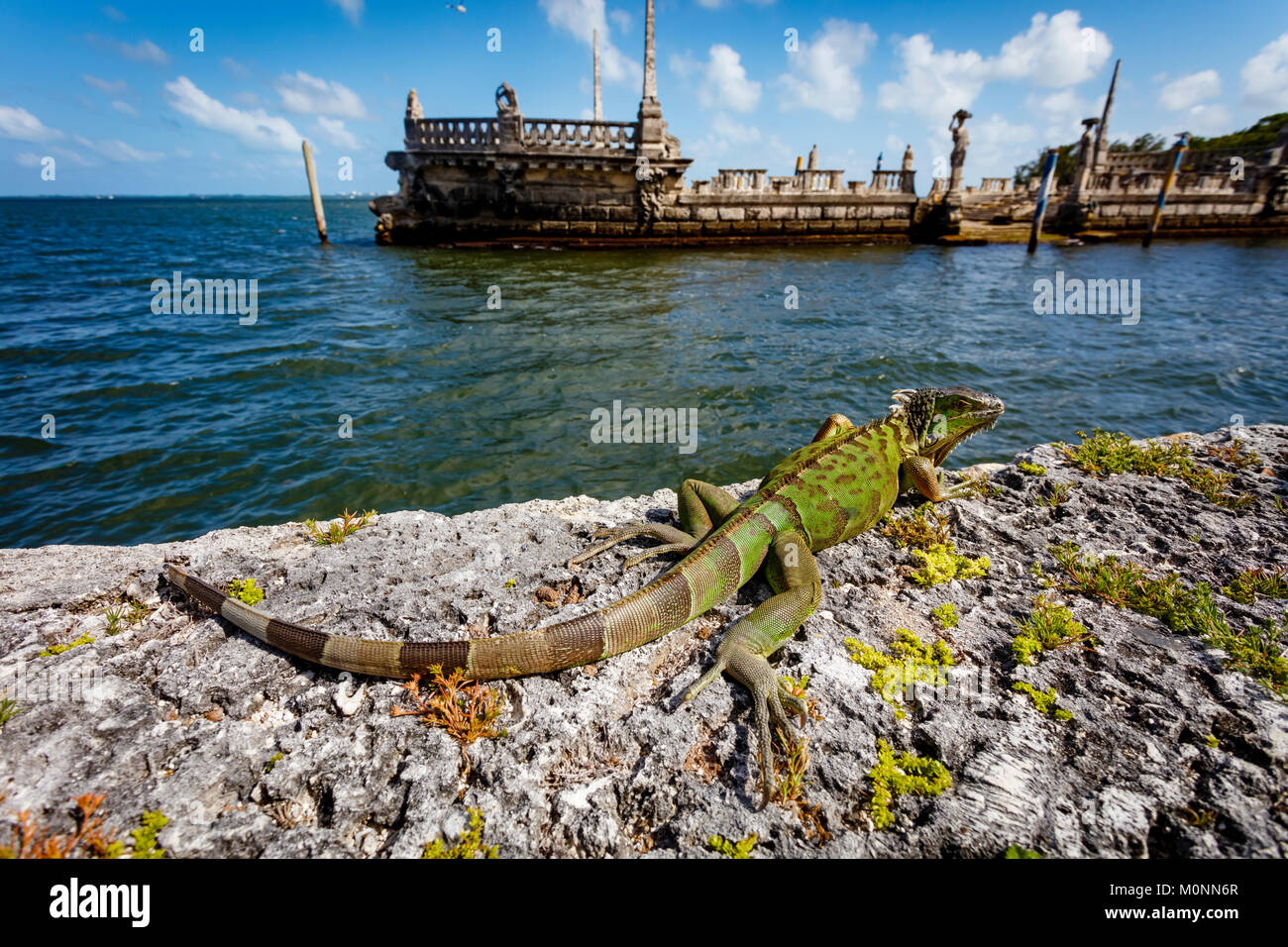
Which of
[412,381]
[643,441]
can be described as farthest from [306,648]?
[412,381]

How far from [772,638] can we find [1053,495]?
297 cm

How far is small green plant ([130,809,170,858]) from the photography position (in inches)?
75.1

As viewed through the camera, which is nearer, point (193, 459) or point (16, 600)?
point (16, 600)

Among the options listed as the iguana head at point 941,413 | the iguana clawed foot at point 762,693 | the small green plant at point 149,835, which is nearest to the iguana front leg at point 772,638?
the iguana clawed foot at point 762,693

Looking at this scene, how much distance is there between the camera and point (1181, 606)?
10.1ft

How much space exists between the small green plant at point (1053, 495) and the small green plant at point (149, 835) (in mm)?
5485

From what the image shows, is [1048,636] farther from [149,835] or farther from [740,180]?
[740,180]

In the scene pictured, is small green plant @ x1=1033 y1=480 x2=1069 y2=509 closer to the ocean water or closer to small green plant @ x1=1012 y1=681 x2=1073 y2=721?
small green plant @ x1=1012 y1=681 x2=1073 y2=721

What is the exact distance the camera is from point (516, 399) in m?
10.3

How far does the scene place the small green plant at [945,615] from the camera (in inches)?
124

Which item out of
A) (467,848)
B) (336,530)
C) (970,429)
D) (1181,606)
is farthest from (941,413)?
(336,530)
